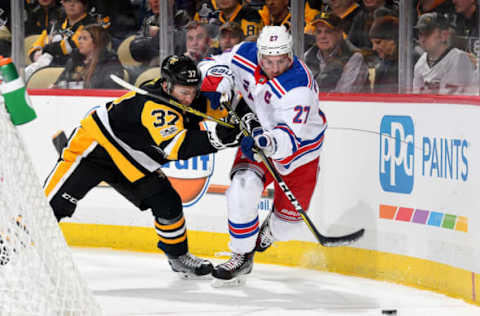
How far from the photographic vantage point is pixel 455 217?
3557mm

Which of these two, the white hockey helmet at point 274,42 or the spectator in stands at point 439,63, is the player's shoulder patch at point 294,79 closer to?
the white hockey helmet at point 274,42

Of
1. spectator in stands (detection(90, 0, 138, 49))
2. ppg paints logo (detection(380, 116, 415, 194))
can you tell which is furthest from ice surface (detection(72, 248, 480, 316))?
spectator in stands (detection(90, 0, 138, 49))

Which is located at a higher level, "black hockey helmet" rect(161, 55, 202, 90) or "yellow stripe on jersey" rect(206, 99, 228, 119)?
"black hockey helmet" rect(161, 55, 202, 90)

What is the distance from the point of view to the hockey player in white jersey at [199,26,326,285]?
3539mm

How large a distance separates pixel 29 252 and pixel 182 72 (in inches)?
52.9

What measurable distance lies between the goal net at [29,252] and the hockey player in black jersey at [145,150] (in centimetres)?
108

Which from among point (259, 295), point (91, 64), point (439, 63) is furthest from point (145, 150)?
point (91, 64)

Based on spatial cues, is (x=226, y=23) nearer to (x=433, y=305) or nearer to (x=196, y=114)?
(x=196, y=114)

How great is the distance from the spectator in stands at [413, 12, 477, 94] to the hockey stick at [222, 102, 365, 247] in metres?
0.76

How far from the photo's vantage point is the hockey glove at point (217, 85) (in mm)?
3770

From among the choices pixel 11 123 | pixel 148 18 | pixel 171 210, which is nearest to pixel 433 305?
pixel 171 210

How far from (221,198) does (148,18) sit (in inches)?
47.6

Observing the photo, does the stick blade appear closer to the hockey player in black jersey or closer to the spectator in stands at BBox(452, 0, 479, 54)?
the hockey player in black jersey

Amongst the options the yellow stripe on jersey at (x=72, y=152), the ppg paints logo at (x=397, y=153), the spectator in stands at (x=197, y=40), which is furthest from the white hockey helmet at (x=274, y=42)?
the spectator in stands at (x=197, y=40)
